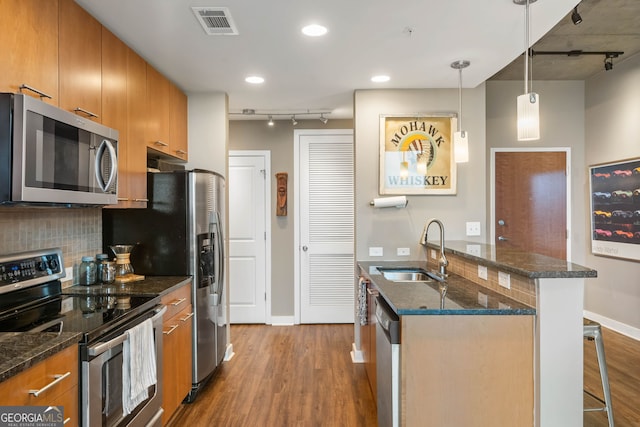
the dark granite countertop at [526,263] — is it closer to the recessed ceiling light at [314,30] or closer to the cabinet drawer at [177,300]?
the recessed ceiling light at [314,30]

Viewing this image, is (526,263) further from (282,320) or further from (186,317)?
(282,320)

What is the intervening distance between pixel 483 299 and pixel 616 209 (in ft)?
9.48

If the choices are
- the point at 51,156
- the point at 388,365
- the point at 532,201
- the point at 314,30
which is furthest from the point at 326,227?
the point at 51,156

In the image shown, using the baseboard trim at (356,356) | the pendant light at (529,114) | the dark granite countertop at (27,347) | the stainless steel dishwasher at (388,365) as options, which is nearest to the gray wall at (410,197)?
the baseboard trim at (356,356)

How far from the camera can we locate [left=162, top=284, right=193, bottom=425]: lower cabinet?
224cm

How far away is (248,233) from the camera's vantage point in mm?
4496

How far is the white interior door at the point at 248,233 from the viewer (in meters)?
4.48

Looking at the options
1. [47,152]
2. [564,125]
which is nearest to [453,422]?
[47,152]

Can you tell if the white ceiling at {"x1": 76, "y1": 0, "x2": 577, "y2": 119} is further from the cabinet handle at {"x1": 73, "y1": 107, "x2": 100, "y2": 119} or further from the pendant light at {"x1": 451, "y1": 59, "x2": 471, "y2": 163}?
the cabinet handle at {"x1": 73, "y1": 107, "x2": 100, "y2": 119}

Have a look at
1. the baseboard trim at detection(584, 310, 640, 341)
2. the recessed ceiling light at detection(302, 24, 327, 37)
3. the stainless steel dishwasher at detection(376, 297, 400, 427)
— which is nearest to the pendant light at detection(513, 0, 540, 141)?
the recessed ceiling light at detection(302, 24, 327, 37)

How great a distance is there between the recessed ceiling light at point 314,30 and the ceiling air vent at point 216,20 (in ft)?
1.37

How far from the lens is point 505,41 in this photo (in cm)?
243

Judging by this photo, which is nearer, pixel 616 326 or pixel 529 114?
pixel 529 114

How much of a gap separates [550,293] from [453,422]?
754mm
